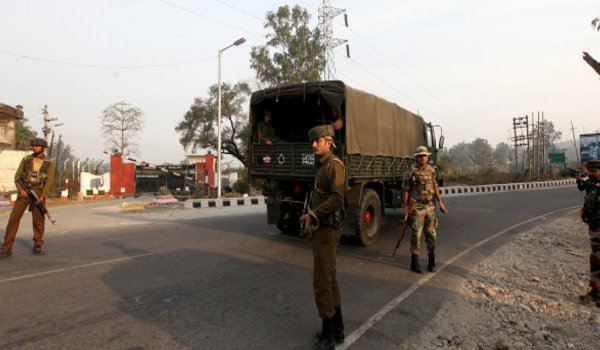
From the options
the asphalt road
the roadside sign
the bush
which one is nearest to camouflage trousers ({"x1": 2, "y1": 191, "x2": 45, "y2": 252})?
the asphalt road

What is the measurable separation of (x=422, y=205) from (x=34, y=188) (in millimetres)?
6373

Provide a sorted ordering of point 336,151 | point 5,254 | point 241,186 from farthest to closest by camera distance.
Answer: point 241,186
point 336,151
point 5,254

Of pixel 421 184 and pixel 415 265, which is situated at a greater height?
pixel 421 184

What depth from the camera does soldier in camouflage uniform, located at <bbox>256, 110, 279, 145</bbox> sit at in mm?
8219

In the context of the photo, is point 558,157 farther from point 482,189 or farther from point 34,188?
point 34,188

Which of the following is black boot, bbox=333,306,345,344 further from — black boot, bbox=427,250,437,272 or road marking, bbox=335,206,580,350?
black boot, bbox=427,250,437,272

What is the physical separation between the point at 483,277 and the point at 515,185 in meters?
30.5

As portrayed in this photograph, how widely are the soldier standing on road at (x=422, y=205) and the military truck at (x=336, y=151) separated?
1333 millimetres

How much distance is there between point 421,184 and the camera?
5.58m

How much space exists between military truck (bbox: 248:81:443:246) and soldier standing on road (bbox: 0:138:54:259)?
3753 millimetres

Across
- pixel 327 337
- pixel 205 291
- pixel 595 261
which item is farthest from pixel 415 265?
pixel 205 291

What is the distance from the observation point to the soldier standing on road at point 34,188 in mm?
5840

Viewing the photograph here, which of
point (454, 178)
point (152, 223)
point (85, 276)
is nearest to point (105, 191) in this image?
point (152, 223)

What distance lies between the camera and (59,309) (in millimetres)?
3637
